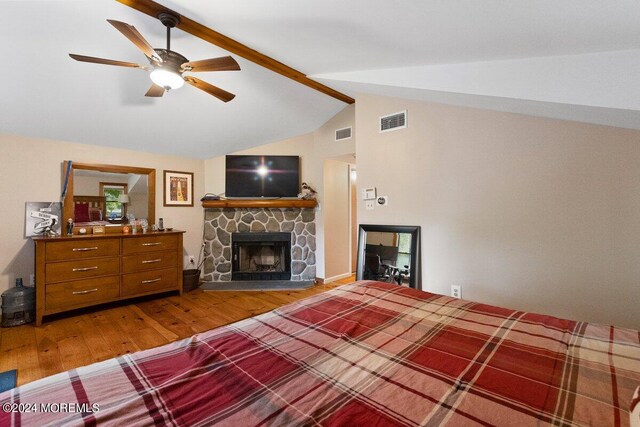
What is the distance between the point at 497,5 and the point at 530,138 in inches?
46.7

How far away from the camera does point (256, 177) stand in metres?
4.25

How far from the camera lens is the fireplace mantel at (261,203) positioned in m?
4.10

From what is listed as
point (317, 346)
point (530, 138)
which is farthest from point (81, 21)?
point (530, 138)

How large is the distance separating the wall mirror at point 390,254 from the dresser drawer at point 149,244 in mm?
2565

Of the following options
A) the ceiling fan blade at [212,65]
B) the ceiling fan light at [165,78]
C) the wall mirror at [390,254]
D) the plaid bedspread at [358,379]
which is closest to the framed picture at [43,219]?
the ceiling fan light at [165,78]

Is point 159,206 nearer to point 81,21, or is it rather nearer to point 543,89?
point 81,21

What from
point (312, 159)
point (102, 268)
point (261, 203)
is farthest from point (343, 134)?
point (102, 268)

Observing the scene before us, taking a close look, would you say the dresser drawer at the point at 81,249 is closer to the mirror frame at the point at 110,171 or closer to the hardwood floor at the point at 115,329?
the mirror frame at the point at 110,171

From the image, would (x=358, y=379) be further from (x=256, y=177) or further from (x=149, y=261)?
(x=256, y=177)

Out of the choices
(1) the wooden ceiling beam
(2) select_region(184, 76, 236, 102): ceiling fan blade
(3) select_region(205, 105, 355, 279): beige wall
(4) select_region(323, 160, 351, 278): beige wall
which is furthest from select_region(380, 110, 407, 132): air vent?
(2) select_region(184, 76, 236, 102): ceiling fan blade

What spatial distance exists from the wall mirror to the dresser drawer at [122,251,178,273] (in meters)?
2.56

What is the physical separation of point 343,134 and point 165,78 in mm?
2525

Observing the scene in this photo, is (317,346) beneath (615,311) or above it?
above

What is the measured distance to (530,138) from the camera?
2.06 m
